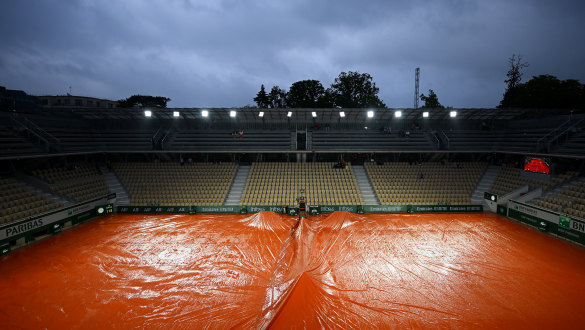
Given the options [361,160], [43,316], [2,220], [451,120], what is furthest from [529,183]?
[2,220]

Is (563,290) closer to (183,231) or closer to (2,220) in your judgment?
(183,231)

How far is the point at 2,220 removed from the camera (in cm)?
1256

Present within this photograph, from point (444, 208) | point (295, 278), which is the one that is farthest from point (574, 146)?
point (295, 278)

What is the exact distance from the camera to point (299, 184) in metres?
21.2

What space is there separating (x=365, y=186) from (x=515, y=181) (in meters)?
12.1

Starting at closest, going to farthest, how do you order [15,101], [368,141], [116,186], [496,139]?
[15,101], [116,186], [496,139], [368,141]

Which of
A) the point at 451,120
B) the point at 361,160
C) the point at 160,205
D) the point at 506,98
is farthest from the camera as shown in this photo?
the point at 506,98

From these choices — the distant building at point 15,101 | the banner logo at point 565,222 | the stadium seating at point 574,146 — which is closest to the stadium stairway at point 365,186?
the banner logo at point 565,222

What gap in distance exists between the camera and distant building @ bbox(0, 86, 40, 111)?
20.1 m

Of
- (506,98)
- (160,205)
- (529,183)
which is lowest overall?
(160,205)

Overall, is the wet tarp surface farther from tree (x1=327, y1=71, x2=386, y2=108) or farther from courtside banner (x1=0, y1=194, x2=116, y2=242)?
tree (x1=327, y1=71, x2=386, y2=108)

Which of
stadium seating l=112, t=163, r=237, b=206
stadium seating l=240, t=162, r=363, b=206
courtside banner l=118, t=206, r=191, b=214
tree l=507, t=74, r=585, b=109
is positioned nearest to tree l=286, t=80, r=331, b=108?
stadium seating l=240, t=162, r=363, b=206

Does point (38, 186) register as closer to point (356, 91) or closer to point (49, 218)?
point (49, 218)

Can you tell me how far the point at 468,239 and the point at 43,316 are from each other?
19.0m
